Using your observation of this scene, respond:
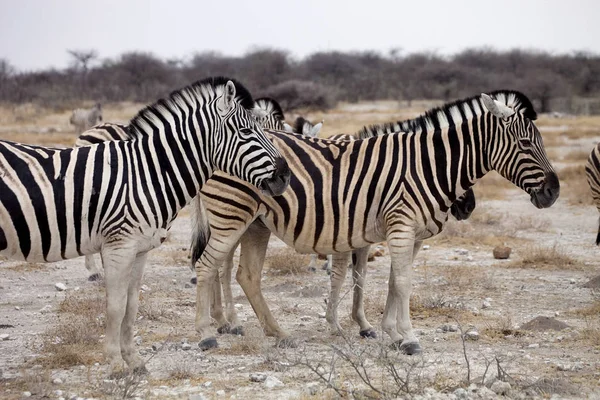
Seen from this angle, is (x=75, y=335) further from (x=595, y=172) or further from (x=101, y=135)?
(x=595, y=172)

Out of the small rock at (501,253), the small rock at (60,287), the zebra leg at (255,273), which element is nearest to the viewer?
the zebra leg at (255,273)

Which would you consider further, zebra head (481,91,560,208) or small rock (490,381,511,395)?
zebra head (481,91,560,208)

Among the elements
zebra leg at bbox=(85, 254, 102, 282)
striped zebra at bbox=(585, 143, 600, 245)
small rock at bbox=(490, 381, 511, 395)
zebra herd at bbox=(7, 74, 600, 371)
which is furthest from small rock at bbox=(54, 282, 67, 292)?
striped zebra at bbox=(585, 143, 600, 245)

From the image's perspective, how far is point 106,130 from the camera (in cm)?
886

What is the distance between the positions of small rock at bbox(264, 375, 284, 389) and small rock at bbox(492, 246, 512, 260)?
5654 millimetres

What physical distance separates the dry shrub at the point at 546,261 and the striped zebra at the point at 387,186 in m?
3.52

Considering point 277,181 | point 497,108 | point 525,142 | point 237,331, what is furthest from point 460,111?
point 237,331

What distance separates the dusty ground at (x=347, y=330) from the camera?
526 cm

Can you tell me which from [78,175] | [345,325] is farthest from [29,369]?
[345,325]

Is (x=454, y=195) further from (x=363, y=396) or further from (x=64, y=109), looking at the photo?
(x=64, y=109)

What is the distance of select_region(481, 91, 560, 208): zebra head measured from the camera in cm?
645

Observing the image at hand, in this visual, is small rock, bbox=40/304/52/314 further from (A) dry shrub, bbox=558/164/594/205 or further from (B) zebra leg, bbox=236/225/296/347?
(A) dry shrub, bbox=558/164/594/205

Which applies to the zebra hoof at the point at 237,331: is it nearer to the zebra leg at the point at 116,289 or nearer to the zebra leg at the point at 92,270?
the zebra leg at the point at 116,289

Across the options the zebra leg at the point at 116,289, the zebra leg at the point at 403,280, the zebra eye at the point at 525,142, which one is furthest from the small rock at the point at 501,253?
the zebra leg at the point at 116,289
